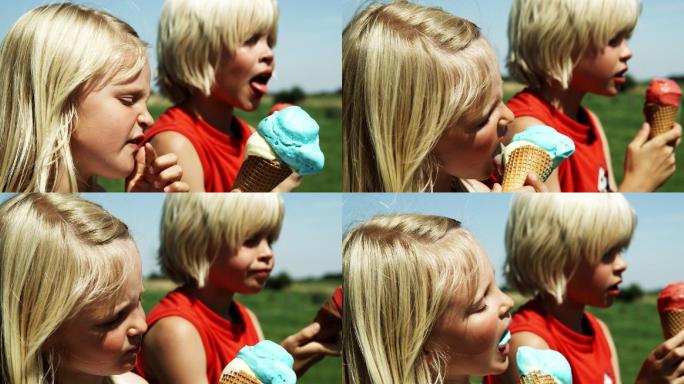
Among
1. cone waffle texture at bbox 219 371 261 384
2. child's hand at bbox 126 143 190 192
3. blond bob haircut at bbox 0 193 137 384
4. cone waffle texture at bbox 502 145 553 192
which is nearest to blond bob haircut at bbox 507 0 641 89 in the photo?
cone waffle texture at bbox 502 145 553 192

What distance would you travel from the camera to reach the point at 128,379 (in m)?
3.63

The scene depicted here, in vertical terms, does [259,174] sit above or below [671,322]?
above

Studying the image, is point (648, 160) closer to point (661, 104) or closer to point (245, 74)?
point (661, 104)

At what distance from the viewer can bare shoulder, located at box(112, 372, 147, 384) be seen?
3627 mm

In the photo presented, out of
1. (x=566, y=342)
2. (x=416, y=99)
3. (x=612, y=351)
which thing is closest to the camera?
(x=416, y=99)

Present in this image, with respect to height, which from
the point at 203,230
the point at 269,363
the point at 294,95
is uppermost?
the point at 294,95

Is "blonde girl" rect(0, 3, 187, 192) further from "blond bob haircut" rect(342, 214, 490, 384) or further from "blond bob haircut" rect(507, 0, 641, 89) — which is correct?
"blond bob haircut" rect(507, 0, 641, 89)

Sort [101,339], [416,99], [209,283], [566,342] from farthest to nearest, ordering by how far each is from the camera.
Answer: [566,342] < [209,283] < [416,99] < [101,339]

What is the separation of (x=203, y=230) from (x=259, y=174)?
0.24 m

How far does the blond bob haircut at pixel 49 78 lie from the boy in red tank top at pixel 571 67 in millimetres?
1040

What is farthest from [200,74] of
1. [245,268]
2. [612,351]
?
[612,351]

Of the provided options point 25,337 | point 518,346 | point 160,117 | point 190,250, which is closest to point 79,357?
point 25,337

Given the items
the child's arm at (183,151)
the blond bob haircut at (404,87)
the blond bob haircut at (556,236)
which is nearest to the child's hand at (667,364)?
the blond bob haircut at (556,236)

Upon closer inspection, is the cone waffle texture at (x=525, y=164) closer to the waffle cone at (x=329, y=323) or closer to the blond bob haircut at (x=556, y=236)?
the blond bob haircut at (x=556, y=236)
